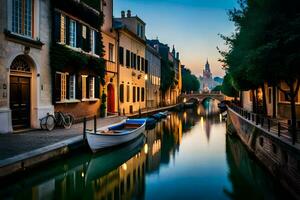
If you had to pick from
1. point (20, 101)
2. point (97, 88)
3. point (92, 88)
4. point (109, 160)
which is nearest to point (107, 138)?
point (109, 160)

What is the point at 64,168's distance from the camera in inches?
476

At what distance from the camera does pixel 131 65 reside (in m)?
34.3

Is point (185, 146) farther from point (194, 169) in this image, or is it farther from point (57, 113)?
point (57, 113)

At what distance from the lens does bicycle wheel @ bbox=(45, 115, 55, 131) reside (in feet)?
54.2

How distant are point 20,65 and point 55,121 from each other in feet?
11.9

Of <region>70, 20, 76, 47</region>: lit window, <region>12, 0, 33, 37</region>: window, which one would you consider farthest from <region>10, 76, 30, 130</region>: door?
<region>70, 20, 76, 47</region>: lit window

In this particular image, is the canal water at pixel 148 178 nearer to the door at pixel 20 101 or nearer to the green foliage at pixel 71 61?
the door at pixel 20 101

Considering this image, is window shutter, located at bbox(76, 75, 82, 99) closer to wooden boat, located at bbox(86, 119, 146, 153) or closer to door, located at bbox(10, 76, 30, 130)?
wooden boat, located at bbox(86, 119, 146, 153)

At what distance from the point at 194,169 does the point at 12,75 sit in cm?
991

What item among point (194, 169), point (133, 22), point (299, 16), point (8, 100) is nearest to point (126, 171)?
point (194, 169)

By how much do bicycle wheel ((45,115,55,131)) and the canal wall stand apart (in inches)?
425

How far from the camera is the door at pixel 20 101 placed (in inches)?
610

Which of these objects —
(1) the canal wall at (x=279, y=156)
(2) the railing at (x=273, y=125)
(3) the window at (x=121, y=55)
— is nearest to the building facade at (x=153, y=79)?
(3) the window at (x=121, y=55)

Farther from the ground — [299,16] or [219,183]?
[299,16]
